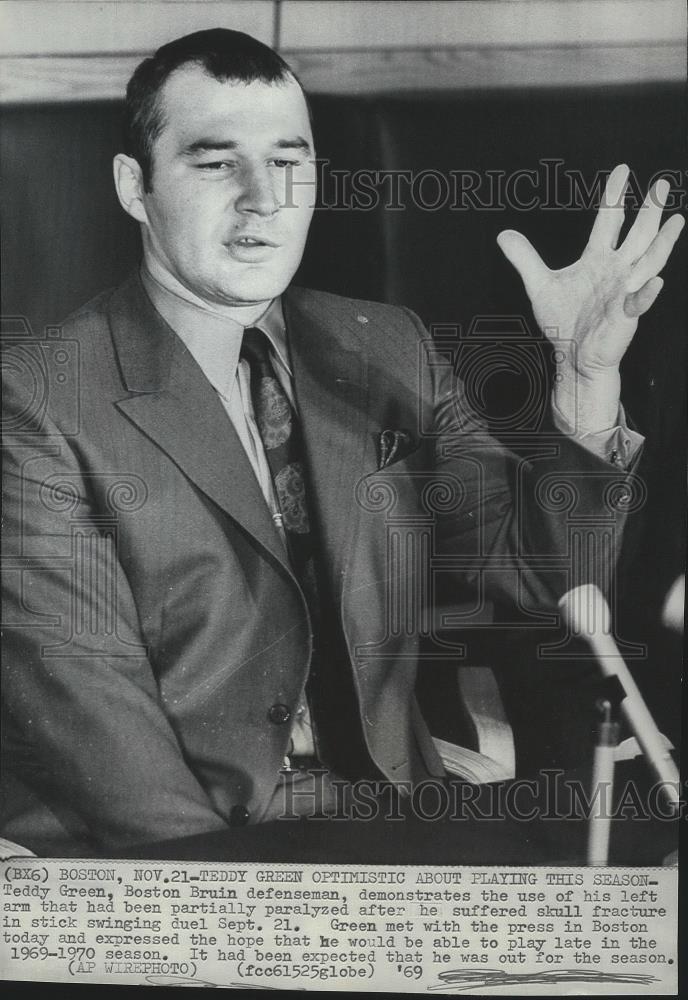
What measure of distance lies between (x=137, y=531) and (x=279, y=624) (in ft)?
1.39

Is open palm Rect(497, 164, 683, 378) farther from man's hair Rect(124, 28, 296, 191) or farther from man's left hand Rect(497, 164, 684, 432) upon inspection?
man's hair Rect(124, 28, 296, 191)

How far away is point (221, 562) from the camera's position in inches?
104

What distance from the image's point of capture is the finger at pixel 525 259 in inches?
104

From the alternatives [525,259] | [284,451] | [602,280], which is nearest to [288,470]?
[284,451]

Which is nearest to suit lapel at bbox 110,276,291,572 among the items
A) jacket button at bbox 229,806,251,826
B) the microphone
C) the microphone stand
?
jacket button at bbox 229,806,251,826

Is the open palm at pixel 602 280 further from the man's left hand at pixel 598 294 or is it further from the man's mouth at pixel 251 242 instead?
the man's mouth at pixel 251 242

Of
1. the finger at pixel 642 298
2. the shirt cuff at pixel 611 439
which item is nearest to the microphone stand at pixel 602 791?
the shirt cuff at pixel 611 439

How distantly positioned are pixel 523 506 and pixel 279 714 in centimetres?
80

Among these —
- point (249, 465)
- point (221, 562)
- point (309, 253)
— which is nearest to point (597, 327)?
point (309, 253)

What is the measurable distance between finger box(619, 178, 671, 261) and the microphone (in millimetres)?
853

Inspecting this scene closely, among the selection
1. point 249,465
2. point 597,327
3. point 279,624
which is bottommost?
point 279,624

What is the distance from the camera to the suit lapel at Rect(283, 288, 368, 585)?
2.65 m

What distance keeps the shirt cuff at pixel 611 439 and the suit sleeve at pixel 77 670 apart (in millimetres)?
1170

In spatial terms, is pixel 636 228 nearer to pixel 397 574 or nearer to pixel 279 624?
pixel 397 574
